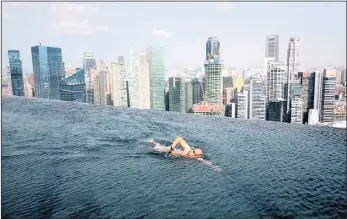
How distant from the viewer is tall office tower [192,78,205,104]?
42.2 metres

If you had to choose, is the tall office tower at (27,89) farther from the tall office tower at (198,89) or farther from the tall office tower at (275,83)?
the tall office tower at (275,83)

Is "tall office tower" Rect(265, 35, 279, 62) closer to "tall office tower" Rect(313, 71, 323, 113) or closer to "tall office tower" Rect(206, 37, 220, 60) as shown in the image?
"tall office tower" Rect(206, 37, 220, 60)

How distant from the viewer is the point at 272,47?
197 feet

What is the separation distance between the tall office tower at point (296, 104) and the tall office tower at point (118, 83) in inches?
914

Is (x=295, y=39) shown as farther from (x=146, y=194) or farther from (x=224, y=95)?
(x=146, y=194)

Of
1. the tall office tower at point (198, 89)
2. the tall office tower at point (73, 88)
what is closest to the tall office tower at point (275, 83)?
the tall office tower at point (198, 89)

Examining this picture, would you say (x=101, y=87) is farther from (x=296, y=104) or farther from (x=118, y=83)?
(x=296, y=104)

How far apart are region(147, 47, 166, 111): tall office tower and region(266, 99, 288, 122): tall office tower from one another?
15636 mm

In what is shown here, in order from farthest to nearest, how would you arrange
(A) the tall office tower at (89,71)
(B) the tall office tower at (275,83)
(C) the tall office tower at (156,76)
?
(A) the tall office tower at (89,71), (C) the tall office tower at (156,76), (B) the tall office tower at (275,83)

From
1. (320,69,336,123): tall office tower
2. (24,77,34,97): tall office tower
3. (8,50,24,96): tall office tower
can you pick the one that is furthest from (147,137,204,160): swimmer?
(24,77,34,97): tall office tower

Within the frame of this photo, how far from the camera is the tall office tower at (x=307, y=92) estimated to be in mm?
33188

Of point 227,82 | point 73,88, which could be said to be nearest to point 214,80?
point 227,82

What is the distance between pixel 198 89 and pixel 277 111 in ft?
43.6

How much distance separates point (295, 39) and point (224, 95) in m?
19.4
